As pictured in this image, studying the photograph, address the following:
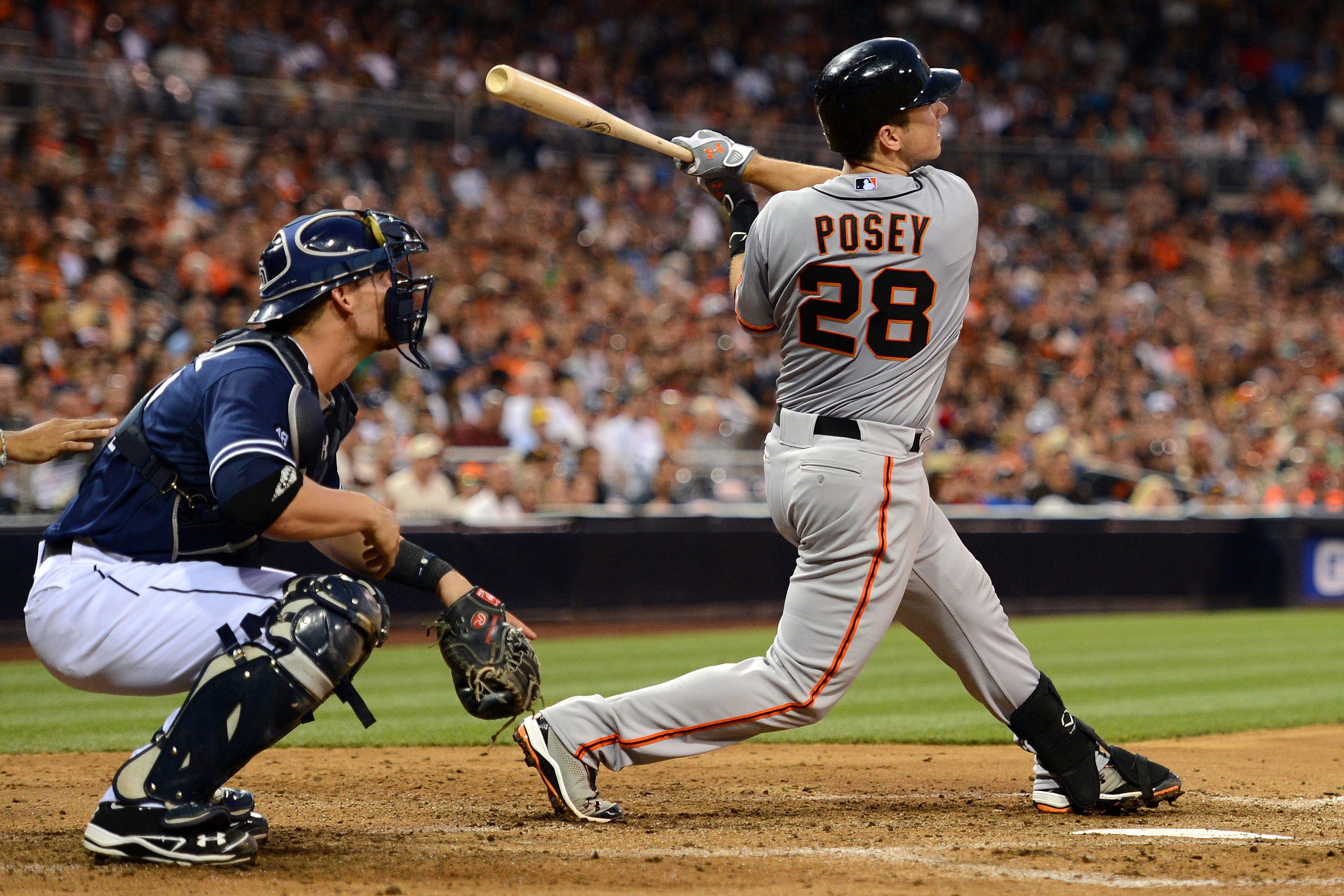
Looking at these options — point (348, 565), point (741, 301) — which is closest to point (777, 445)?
point (741, 301)

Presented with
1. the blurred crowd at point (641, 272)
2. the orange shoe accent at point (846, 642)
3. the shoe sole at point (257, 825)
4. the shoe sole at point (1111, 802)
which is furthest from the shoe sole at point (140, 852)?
the blurred crowd at point (641, 272)

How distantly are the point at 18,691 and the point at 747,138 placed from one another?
11468mm

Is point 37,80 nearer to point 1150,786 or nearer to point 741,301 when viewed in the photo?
point 741,301

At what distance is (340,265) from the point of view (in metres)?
3.42

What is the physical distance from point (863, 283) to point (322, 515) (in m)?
1.48

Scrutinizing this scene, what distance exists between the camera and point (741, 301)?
384 centimetres

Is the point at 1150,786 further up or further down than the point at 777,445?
further down

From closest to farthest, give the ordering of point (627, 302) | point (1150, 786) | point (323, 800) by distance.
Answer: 1. point (1150, 786)
2. point (323, 800)
3. point (627, 302)

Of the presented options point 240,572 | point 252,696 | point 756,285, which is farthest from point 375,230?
point 252,696

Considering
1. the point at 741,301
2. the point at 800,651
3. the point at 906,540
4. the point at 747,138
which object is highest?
the point at 747,138

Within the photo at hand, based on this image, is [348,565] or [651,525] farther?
[651,525]

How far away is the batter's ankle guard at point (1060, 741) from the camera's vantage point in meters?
4.04

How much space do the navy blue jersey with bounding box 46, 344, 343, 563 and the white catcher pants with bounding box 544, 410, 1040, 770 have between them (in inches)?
42.0

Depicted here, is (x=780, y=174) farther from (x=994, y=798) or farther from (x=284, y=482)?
(x=994, y=798)
